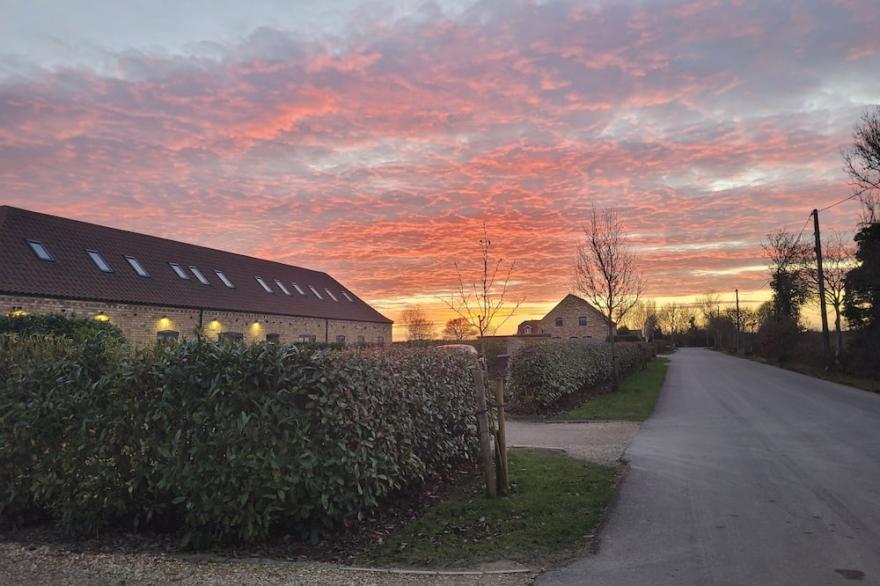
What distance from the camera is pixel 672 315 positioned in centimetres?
12494

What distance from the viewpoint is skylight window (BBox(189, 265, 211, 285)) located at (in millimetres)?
31938

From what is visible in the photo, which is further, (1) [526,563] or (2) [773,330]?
(2) [773,330]

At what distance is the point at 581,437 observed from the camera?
11898 millimetres

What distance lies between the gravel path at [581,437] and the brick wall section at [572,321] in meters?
56.8

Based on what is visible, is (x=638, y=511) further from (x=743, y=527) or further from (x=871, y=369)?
(x=871, y=369)

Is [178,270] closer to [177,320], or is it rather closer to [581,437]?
[177,320]

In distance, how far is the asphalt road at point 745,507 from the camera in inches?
181

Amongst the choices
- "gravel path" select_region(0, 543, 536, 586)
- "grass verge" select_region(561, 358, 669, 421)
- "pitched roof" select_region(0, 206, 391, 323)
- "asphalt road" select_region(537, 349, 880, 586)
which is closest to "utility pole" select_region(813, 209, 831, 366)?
"grass verge" select_region(561, 358, 669, 421)

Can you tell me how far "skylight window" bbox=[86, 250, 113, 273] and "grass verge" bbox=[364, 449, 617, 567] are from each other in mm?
23868

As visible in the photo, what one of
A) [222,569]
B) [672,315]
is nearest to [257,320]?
[222,569]

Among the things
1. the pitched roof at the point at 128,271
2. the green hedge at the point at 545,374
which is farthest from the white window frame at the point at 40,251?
the green hedge at the point at 545,374

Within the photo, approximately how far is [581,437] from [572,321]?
203ft

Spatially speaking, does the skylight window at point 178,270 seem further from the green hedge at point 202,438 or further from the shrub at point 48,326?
the green hedge at point 202,438

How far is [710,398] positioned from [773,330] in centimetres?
2929
